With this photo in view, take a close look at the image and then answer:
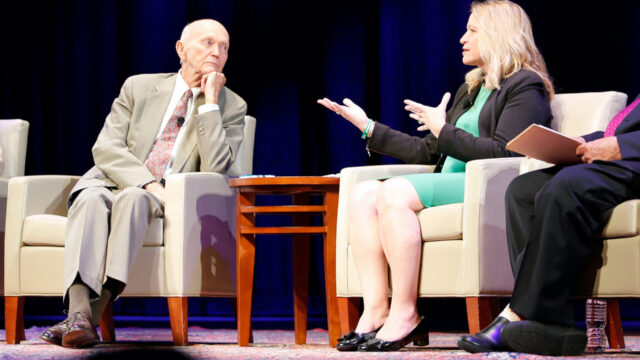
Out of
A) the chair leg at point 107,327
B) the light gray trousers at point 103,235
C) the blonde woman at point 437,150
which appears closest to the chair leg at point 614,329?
the blonde woman at point 437,150

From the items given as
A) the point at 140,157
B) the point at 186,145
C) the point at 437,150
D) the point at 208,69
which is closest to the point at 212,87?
the point at 208,69

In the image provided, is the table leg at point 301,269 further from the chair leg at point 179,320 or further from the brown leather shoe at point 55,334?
the brown leather shoe at point 55,334

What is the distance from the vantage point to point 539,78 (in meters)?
2.78

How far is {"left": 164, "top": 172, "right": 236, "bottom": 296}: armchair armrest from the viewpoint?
9.78 ft

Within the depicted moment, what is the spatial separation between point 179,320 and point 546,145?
1417 mm

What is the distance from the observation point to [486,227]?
257 centimetres

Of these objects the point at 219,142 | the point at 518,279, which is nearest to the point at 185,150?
the point at 219,142

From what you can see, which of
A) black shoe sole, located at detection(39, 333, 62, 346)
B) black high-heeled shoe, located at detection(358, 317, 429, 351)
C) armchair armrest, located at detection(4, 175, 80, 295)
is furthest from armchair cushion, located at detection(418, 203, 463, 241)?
armchair armrest, located at detection(4, 175, 80, 295)

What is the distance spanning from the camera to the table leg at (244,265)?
293 centimetres

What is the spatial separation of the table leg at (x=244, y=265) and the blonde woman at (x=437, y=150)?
0.43 metres

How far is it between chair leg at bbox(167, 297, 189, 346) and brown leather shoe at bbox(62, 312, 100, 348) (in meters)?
0.35

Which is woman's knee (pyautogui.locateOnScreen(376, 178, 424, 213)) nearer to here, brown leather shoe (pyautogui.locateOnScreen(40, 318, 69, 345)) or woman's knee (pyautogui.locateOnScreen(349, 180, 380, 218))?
woman's knee (pyautogui.locateOnScreen(349, 180, 380, 218))

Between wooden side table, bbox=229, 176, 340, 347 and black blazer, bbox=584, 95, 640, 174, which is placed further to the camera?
wooden side table, bbox=229, 176, 340, 347

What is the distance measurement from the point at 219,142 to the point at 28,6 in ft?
7.14
